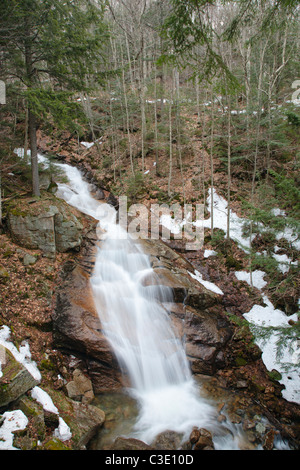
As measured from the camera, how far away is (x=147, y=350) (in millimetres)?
7070

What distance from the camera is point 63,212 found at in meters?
8.98

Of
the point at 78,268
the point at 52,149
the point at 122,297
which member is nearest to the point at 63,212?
the point at 78,268

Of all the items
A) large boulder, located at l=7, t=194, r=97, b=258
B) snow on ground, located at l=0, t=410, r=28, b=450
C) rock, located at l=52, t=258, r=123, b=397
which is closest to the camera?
snow on ground, located at l=0, t=410, r=28, b=450

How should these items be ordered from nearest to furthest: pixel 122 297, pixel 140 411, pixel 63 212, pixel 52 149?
pixel 140 411 < pixel 122 297 < pixel 63 212 < pixel 52 149

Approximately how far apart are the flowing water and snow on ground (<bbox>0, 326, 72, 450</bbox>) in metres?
1.84

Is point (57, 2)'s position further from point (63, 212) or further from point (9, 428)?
point (9, 428)

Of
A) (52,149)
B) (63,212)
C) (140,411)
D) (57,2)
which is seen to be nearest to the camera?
(140,411)

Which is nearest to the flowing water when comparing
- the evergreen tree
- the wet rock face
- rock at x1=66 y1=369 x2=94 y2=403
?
the wet rock face

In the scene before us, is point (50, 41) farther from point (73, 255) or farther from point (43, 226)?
point (73, 255)

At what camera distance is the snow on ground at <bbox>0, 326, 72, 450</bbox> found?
146 inches

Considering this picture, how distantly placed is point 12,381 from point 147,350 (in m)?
3.80

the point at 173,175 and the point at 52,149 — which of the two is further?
the point at 52,149

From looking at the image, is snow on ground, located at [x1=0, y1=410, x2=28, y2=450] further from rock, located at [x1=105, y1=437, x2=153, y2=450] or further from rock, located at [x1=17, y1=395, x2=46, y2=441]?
rock, located at [x1=105, y1=437, x2=153, y2=450]
